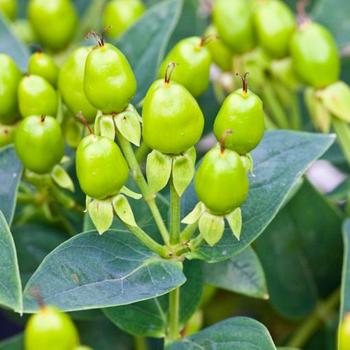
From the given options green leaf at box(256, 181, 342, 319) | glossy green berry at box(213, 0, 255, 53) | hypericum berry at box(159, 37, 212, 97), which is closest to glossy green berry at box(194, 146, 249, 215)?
hypericum berry at box(159, 37, 212, 97)

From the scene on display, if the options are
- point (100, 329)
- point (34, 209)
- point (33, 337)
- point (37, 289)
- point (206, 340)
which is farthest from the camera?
point (100, 329)

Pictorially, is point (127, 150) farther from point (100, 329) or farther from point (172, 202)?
point (100, 329)

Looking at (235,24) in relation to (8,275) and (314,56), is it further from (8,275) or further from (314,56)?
(8,275)

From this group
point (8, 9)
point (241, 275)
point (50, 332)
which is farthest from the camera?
point (8, 9)

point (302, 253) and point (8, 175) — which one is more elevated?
point (8, 175)

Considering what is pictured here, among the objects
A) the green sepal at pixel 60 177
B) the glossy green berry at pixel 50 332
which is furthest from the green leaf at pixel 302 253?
the glossy green berry at pixel 50 332

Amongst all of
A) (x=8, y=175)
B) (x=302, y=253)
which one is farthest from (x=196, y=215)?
(x=302, y=253)

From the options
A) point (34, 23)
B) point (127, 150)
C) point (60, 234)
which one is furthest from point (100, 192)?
point (34, 23)
